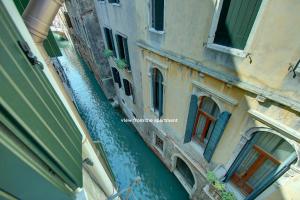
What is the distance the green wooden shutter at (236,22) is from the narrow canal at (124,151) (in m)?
7.00

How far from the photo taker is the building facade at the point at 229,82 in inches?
96.3

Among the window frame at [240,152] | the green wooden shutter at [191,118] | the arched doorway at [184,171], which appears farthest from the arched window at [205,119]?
the arched doorway at [184,171]

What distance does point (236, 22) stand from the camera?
9.55 feet

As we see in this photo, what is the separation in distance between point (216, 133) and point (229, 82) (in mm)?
1574

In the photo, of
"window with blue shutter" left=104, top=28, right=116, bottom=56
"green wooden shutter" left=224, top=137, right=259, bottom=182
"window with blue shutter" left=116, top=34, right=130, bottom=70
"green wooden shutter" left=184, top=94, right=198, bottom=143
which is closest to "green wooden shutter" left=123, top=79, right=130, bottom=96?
"window with blue shutter" left=116, top=34, right=130, bottom=70

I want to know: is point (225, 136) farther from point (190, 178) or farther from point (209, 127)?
point (190, 178)

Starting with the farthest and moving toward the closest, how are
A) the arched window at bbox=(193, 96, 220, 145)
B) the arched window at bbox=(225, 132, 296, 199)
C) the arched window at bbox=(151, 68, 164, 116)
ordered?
the arched window at bbox=(151, 68, 164, 116) → the arched window at bbox=(193, 96, 220, 145) → the arched window at bbox=(225, 132, 296, 199)

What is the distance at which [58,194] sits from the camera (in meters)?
1.25

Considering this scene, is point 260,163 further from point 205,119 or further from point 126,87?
point 126,87

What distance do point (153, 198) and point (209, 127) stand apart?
16.2 feet

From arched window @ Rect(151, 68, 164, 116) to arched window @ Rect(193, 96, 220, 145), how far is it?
5.63 ft

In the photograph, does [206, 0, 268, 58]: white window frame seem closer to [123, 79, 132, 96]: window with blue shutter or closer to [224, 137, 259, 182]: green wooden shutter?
[224, 137, 259, 182]: green wooden shutter

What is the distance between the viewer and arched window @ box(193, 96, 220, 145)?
412 cm

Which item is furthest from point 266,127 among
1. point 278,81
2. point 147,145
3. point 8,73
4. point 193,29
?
point 147,145
